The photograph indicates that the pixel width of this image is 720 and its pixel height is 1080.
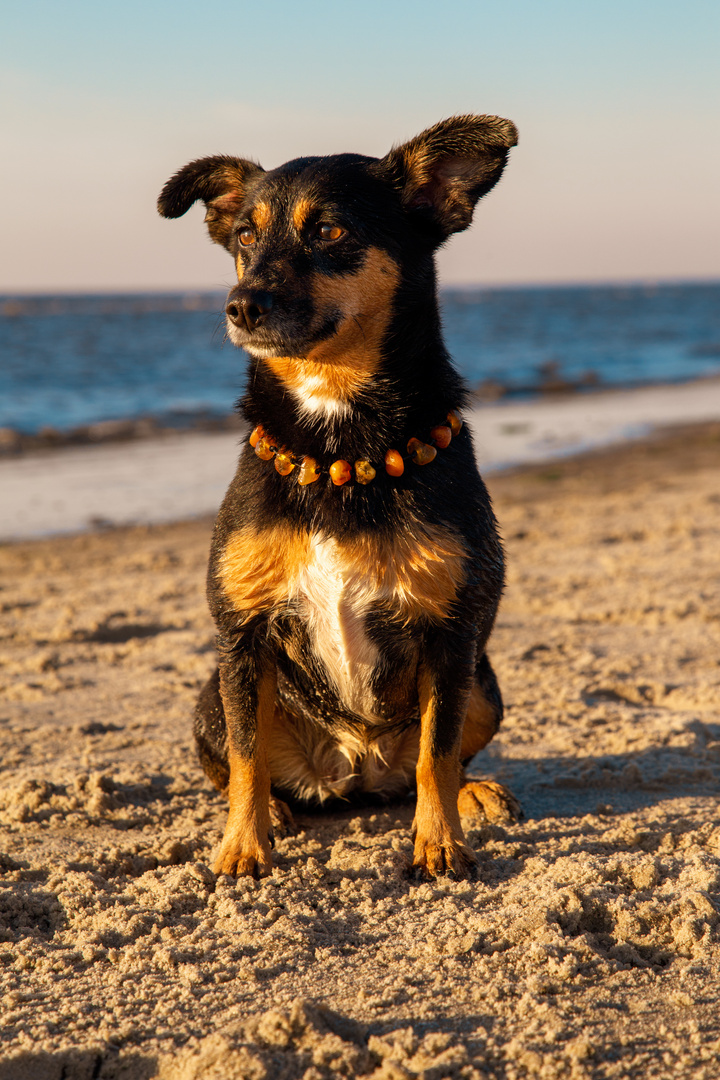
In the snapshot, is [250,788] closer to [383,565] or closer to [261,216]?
[383,565]

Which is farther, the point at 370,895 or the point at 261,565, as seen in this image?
the point at 261,565

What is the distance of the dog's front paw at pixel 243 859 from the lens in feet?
9.36

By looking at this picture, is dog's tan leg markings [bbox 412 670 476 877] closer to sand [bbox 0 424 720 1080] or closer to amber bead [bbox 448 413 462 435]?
sand [bbox 0 424 720 1080]

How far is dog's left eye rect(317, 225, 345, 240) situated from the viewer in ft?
9.77

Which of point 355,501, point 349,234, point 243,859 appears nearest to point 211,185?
point 349,234

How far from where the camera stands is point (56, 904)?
2.69 meters

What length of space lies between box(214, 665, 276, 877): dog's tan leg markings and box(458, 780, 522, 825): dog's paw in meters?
0.74

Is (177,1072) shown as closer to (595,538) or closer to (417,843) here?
(417,843)

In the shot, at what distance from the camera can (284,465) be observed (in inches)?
114

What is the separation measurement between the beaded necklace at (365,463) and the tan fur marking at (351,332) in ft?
0.85

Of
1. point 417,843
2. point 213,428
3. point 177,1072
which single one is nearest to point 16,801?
point 417,843

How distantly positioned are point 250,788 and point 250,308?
147cm

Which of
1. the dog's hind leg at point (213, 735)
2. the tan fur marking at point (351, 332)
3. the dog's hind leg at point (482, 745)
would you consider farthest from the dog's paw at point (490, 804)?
the tan fur marking at point (351, 332)

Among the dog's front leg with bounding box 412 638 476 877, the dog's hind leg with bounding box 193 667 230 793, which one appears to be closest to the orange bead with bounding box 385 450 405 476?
the dog's front leg with bounding box 412 638 476 877
